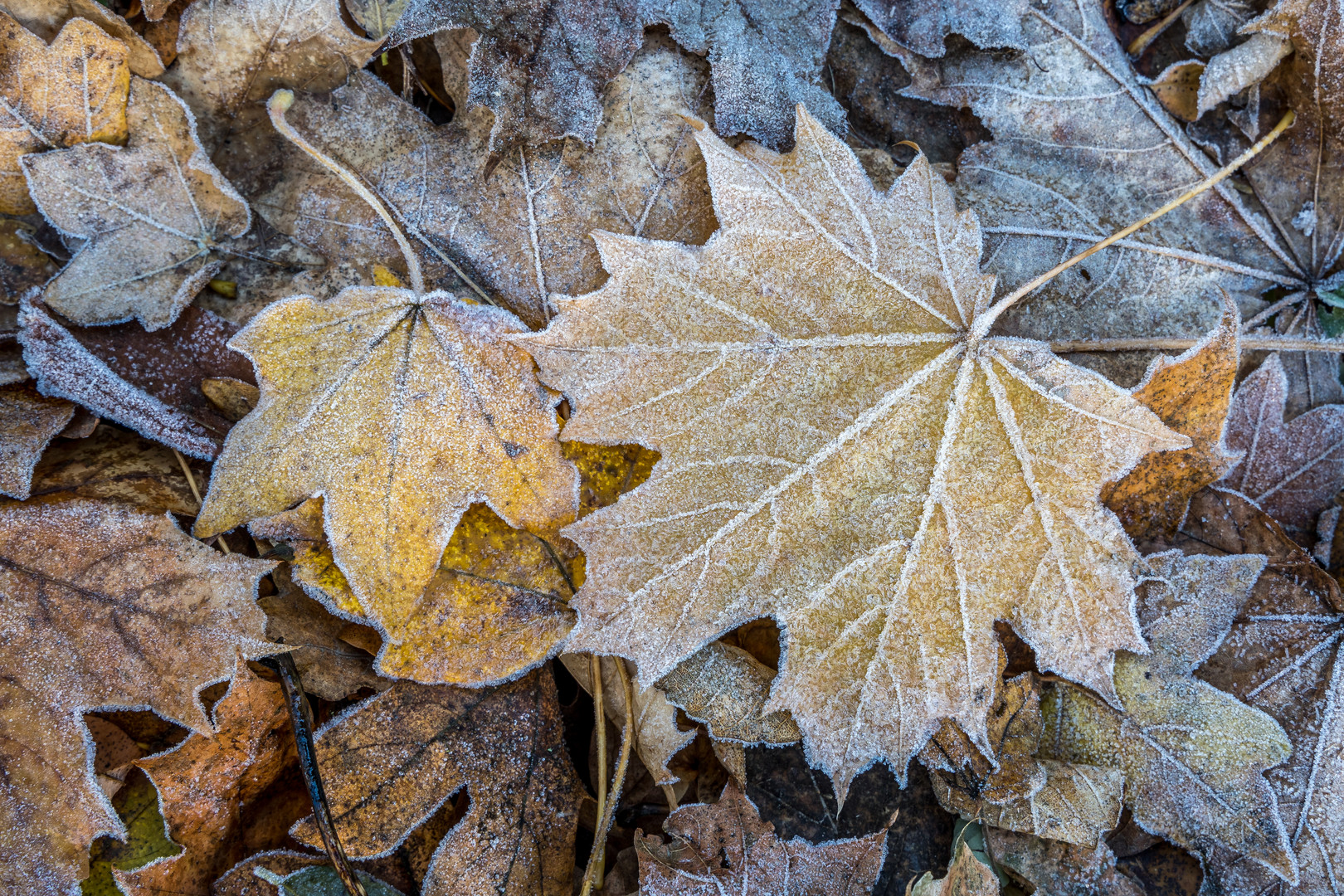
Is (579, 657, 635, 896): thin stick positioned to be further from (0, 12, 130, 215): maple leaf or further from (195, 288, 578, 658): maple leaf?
(0, 12, 130, 215): maple leaf

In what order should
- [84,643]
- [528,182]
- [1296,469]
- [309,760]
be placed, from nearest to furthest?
1. [84,643]
2. [309,760]
3. [528,182]
4. [1296,469]

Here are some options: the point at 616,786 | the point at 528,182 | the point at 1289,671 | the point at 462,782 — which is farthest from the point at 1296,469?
the point at 462,782

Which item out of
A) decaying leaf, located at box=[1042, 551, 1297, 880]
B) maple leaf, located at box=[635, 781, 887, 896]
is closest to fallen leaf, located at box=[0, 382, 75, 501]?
maple leaf, located at box=[635, 781, 887, 896]

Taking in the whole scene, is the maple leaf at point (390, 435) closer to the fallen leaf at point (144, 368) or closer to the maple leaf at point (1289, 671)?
the fallen leaf at point (144, 368)

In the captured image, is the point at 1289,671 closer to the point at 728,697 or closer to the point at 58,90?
the point at 728,697

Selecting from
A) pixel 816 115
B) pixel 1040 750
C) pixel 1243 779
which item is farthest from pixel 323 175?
pixel 1243 779
